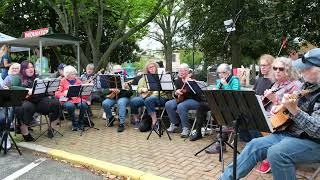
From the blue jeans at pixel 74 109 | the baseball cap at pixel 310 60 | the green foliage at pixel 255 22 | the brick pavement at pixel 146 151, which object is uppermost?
the green foliage at pixel 255 22

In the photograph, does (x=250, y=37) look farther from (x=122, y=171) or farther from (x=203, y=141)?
(x=122, y=171)

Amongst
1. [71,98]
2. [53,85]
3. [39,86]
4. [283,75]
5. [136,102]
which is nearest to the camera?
[283,75]

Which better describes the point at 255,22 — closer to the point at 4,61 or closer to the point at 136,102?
the point at 136,102

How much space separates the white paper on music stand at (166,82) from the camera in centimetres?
741

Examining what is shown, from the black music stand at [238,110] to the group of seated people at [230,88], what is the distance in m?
0.22

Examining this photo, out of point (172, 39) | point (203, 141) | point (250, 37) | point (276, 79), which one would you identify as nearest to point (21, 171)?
point (203, 141)

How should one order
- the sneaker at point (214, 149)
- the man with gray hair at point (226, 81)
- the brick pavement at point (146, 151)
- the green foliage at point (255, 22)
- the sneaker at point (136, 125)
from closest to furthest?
the brick pavement at point (146, 151)
the sneaker at point (214, 149)
the man with gray hair at point (226, 81)
the sneaker at point (136, 125)
the green foliage at point (255, 22)

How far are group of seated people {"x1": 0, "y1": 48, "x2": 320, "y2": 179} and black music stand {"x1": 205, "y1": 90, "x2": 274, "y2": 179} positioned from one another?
0.73 ft

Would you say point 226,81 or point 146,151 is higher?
point 226,81

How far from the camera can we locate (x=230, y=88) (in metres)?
6.28

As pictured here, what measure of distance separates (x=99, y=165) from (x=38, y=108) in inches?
101

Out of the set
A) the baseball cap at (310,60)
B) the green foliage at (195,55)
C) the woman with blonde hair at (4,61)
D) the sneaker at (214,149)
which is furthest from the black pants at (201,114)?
the green foliage at (195,55)

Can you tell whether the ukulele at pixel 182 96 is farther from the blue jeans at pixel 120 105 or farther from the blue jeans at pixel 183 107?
the blue jeans at pixel 120 105

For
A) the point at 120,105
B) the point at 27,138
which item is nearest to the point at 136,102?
the point at 120,105
